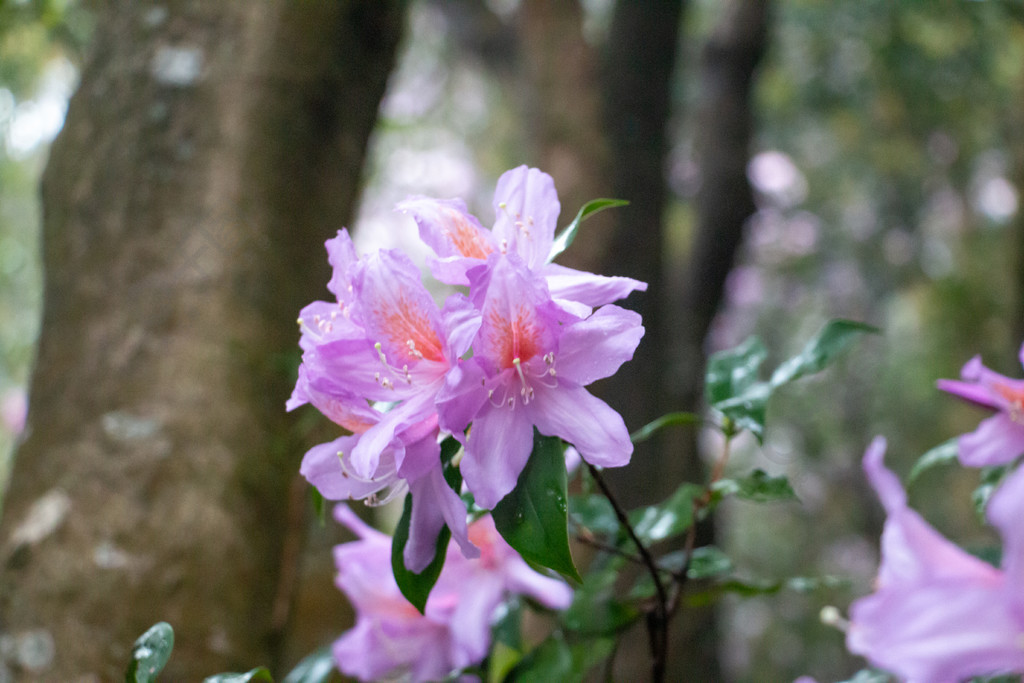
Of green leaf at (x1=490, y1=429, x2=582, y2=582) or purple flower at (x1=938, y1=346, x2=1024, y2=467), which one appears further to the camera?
purple flower at (x1=938, y1=346, x2=1024, y2=467)

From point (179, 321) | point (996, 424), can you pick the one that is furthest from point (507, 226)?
point (179, 321)

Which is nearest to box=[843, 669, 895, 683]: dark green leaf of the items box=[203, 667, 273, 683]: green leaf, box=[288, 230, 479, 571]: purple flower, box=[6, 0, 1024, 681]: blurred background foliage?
box=[288, 230, 479, 571]: purple flower

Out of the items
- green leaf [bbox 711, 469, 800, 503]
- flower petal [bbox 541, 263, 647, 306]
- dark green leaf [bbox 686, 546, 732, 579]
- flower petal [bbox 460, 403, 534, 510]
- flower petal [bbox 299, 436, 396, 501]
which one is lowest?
dark green leaf [bbox 686, 546, 732, 579]

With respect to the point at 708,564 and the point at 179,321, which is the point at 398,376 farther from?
the point at 179,321

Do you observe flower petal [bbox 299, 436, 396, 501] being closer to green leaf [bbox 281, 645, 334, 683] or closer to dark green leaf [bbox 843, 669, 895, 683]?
green leaf [bbox 281, 645, 334, 683]

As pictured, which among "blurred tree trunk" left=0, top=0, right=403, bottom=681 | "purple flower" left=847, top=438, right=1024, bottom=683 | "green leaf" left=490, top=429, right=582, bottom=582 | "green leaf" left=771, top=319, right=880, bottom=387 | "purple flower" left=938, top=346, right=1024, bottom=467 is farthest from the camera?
"blurred tree trunk" left=0, top=0, right=403, bottom=681
